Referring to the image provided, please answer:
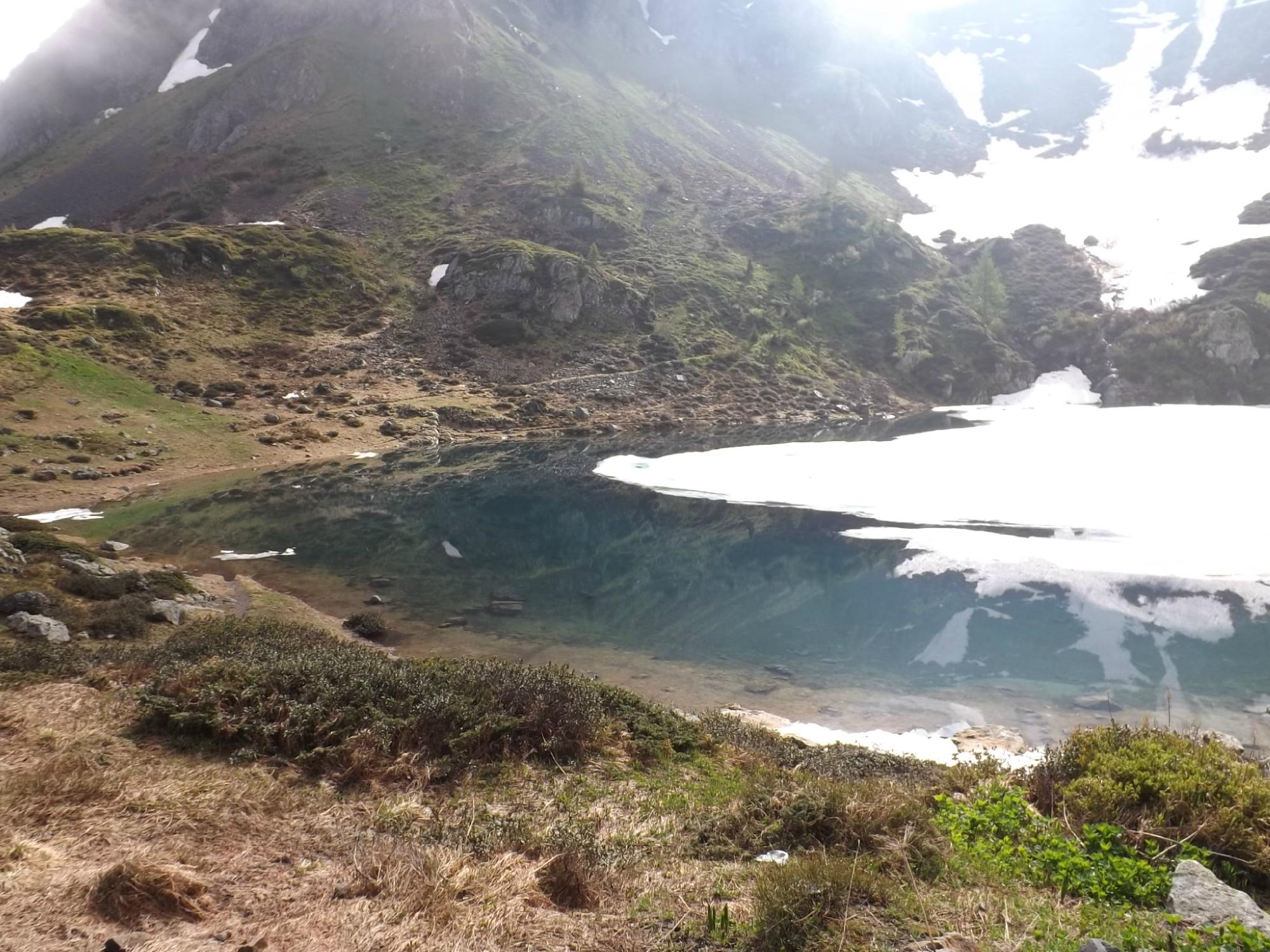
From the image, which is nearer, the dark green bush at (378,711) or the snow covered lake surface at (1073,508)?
the dark green bush at (378,711)

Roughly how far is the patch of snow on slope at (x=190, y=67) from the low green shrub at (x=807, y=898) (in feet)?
741

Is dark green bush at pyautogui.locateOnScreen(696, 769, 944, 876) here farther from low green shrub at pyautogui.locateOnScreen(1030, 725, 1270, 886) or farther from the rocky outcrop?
the rocky outcrop

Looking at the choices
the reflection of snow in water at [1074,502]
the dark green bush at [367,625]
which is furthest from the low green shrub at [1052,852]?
the dark green bush at [367,625]

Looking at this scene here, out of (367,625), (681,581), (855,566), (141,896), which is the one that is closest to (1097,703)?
(855,566)

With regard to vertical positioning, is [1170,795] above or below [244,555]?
above

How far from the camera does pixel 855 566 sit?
27.3 metres

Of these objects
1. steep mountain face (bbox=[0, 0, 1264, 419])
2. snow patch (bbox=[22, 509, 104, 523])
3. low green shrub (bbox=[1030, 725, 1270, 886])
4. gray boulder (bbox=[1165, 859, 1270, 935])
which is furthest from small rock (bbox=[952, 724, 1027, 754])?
steep mountain face (bbox=[0, 0, 1264, 419])

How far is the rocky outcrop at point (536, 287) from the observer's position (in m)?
95.8

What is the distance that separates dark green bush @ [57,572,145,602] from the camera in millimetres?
18094

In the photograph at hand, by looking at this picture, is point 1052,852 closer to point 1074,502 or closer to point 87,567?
point 87,567

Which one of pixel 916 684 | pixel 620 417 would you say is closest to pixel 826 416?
pixel 620 417

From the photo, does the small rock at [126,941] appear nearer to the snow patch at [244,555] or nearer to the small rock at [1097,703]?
the small rock at [1097,703]

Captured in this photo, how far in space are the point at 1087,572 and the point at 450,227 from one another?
364 feet

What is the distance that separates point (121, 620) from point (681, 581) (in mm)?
17891
